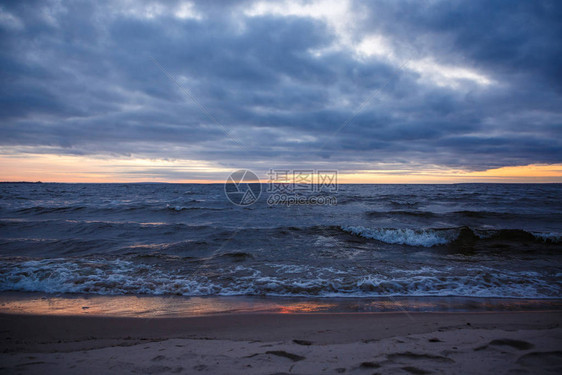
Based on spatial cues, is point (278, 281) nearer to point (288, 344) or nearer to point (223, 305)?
point (223, 305)

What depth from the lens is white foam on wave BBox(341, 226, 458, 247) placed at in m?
11.4

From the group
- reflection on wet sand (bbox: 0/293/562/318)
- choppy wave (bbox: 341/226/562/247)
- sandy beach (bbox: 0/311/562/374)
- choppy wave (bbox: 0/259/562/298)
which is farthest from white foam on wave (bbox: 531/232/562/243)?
sandy beach (bbox: 0/311/562/374)

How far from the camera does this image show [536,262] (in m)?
8.12

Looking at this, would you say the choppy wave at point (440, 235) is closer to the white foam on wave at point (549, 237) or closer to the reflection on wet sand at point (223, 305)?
the white foam on wave at point (549, 237)

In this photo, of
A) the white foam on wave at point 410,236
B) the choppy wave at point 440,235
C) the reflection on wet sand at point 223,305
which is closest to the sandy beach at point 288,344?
the reflection on wet sand at point 223,305

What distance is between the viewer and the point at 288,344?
340cm

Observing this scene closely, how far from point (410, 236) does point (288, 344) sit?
33.4ft

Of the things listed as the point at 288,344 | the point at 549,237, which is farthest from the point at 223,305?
the point at 549,237

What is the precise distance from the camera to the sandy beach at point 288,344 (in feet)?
9.22

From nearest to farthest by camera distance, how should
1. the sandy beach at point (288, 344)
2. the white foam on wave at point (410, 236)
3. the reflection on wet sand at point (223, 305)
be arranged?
the sandy beach at point (288, 344) < the reflection on wet sand at point (223, 305) < the white foam on wave at point (410, 236)

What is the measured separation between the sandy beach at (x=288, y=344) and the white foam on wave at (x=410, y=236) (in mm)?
6946

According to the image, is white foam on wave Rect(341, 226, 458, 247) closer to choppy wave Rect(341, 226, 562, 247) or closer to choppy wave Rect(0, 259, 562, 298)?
choppy wave Rect(341, 226, 562, 247)

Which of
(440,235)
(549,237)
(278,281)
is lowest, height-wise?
(278,281)

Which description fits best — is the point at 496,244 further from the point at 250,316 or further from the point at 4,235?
the point at 4,235
